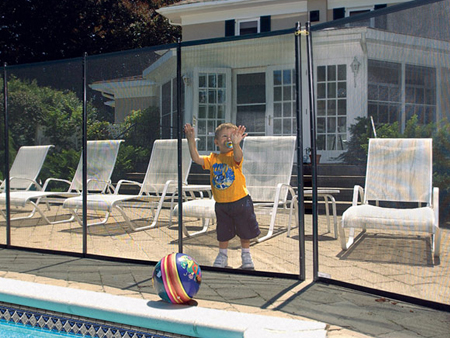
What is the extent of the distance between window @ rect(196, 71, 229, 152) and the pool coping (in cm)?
171

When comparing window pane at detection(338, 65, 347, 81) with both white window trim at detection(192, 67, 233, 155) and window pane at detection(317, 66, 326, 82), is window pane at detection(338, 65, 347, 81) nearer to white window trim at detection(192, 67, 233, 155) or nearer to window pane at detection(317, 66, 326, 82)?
window pane at detection(317, 66, 326, 82)

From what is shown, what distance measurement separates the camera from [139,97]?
4.49 metres

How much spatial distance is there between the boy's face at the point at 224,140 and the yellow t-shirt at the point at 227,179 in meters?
0.04

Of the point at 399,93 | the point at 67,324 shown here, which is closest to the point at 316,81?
the point at 399,93

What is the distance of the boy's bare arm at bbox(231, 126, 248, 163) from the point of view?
3.86m

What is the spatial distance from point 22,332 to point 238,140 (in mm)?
2012

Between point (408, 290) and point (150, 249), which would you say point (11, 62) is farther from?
point (408, 290)

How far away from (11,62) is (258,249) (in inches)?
711

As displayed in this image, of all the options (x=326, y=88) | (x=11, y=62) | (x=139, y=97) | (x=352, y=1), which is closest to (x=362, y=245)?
(x=326, y=88)

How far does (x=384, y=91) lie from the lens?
3.35 m

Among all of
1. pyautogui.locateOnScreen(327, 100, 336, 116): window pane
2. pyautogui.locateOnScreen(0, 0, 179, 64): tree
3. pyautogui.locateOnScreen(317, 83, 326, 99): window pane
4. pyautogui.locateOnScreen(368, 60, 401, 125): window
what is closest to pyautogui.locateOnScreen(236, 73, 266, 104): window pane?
pyautogui.locateOnScreen(317, 83, 326, 99): window pane

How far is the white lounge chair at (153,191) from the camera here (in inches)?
182

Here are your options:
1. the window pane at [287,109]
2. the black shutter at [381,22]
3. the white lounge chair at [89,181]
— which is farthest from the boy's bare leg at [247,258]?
the black shutter at [381,22]

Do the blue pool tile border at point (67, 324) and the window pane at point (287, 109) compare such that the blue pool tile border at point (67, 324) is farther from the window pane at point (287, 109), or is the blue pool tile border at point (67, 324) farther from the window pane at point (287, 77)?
the window pane at point (287, 77)
